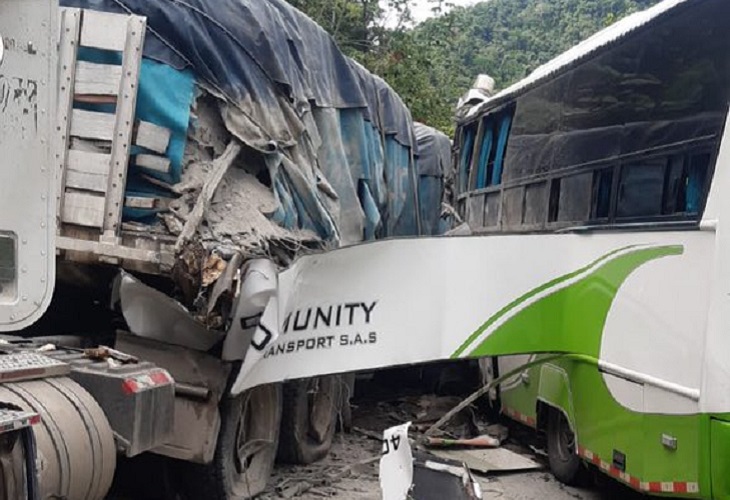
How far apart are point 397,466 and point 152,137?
232 centimetres

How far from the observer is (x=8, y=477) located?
2949mm

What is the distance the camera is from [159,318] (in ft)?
16.9

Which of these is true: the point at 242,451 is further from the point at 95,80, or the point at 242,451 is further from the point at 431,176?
the point at 431,176

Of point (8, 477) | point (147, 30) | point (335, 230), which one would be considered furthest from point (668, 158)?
point (8, 477)

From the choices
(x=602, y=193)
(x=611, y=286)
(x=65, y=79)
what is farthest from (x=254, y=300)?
(x=602, y=193)

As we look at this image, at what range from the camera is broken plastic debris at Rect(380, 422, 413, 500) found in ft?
16.3

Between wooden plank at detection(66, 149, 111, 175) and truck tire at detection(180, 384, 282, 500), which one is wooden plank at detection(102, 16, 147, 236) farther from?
truck tire at detection(180, 384, 282, 500)

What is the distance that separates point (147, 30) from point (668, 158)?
3.14 m

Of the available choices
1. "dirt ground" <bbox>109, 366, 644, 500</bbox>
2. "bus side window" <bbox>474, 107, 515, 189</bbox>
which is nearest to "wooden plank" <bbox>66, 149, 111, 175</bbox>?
"dirt ground" <bbox>109, 366, 644, 500</bbox>

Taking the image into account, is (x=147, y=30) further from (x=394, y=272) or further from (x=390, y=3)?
(x=390, y=3)

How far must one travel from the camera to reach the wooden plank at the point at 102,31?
485cm

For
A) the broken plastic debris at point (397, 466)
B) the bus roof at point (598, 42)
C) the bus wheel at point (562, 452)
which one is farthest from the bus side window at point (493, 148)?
the broken plastic debris at point (397, 466)

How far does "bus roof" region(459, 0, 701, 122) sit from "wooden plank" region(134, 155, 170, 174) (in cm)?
314

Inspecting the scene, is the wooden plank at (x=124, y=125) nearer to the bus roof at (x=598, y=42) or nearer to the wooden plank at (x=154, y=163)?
the wooden plank at (x=154, y=163)
